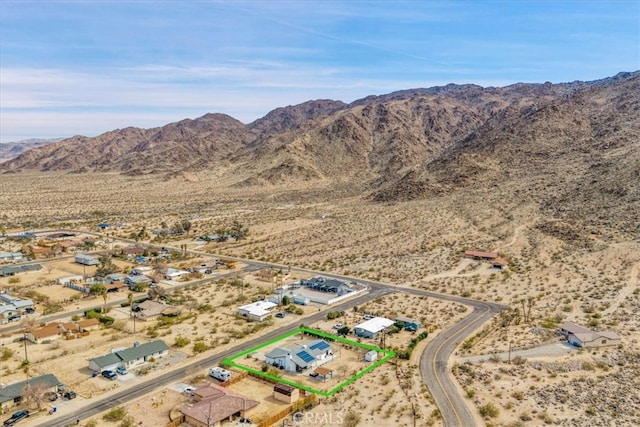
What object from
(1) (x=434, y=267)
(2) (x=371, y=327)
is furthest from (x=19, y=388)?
(1) (x=434, y=267)

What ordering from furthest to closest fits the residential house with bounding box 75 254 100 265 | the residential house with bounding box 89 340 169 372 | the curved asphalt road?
the residential house with bounding box 75 254 100 265
the residential house with bounding box 89 340 169 372
the curved asphalt road

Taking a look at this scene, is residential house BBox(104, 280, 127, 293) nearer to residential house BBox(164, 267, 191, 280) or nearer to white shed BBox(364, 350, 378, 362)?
residential house BBox(164, 267, 191, 280)

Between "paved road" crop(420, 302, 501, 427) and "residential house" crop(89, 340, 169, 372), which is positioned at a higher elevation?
"residential house" crop(89, 340, 169, 372)

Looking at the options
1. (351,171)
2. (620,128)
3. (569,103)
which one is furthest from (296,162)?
(620,128)

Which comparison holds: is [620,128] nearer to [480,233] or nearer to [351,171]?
[480,233]

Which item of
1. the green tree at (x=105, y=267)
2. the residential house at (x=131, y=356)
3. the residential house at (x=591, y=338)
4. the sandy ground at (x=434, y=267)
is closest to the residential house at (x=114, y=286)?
the green tree at (x=105, y=267)

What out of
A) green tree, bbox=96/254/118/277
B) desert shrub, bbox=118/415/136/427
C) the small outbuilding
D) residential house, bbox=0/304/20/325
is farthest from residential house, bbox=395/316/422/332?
green tree, bbox=96/254/118/277

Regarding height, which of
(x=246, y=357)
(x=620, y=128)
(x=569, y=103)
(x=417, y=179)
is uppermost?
(x=569, y=103)
